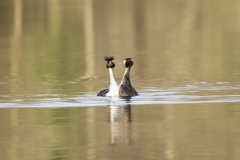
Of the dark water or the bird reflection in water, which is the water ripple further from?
the bird reflection in water

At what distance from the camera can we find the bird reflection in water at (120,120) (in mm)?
13297

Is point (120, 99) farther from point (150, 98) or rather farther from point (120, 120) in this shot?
point (120, 120)

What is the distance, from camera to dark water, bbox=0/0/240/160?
12.7 metres

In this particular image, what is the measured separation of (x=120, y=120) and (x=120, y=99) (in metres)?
3.03

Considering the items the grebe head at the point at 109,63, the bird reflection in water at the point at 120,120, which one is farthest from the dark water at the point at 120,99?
the grebe head at the point at 109,63

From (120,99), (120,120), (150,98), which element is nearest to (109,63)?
(120,99)

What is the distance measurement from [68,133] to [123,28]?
1263 inches

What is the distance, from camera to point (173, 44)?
111 feet

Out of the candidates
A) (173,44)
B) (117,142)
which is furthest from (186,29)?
(117,142)

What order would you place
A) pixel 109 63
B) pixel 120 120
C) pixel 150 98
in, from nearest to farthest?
1. pixel 120 120
2. pixel 150 98
3. pixel 109 63

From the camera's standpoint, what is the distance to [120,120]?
49.5ft

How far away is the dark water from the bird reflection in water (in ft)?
0.05

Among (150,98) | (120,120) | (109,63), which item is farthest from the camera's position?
(109,63)

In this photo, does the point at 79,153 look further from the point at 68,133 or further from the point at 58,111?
the point at 58,111
